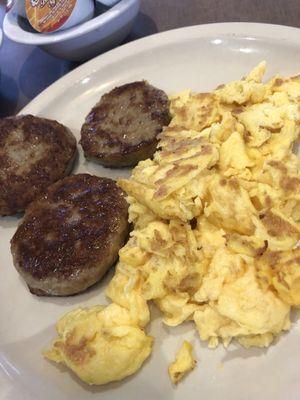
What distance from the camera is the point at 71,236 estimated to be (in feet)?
6.01

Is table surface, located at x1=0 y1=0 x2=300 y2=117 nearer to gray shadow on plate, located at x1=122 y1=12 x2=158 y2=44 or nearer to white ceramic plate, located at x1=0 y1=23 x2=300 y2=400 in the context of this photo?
gray shadow on plate, located at x1=122 y1=12 x2=158 y2=44

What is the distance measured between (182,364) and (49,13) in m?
1.86

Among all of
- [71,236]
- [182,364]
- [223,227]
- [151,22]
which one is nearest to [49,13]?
[151,22]

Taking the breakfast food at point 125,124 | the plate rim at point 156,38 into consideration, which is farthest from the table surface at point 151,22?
the breakfast food at point 125,124

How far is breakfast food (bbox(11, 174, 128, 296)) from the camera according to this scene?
175 cm

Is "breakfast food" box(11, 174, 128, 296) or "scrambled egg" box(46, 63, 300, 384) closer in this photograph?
"scrambled egg" box(46, 63, 300, 384)

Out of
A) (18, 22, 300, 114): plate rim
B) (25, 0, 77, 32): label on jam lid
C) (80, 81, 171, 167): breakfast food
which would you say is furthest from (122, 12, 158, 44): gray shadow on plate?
(80, 81, 171, 167): breakfast food

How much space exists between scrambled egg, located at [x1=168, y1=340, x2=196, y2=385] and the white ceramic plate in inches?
1.1

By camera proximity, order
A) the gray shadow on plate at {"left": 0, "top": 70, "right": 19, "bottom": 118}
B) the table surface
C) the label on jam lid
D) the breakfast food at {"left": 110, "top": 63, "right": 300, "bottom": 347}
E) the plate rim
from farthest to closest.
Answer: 1. the gray shadow on plate at {"left": 0, "top": 70, "right": 19, "bottom": 118}
2. the table surface
3. the label on jam lid
4. the plate rim
5. the breakfast food at {"left": 110, "top": 63, "right": 300, "bottom": 347}

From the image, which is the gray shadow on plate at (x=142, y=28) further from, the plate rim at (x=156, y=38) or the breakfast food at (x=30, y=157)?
the breakfast food at (x=30, y=157)

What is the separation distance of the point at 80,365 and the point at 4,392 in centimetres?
33

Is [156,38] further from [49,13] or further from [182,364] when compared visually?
[182,364]

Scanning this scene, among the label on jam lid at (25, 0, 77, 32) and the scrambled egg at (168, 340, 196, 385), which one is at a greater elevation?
the label on jam lid at (25, 0, 77, 32)

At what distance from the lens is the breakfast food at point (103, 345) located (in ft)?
4.91
